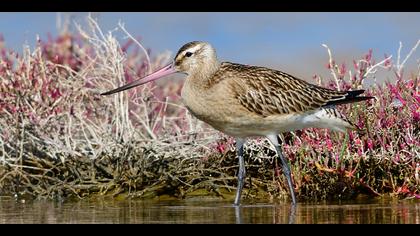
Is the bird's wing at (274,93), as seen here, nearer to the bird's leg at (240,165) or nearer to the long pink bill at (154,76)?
the bird's leg at (240,165)

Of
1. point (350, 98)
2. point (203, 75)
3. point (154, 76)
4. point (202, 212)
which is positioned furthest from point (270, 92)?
point (202, 212)

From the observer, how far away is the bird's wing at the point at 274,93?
10.1m

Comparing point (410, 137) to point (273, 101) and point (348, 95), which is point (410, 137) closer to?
point (348, 95)

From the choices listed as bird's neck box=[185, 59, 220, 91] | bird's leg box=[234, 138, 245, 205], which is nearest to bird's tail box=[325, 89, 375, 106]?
bird's leg box=[234, 138, 245, 205]

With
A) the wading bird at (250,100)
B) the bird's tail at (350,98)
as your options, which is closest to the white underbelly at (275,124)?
the wading bird at (250,100)

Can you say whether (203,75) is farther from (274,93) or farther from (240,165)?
(240,165)

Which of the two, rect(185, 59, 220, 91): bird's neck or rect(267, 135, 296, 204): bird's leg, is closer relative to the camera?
rect(267, 135, 296, 204): bird's leg

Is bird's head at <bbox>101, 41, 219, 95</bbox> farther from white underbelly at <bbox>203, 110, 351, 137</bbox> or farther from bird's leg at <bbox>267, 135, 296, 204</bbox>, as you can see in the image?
bird's leg at <bbox>267, 135, 296, 204</bbox>

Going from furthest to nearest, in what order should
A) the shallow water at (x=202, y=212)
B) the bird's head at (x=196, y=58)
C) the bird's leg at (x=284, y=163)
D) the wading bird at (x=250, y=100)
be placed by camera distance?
the bird's head at (x=196, y=58)
the wading bird at (x=250, y=100)
the bird's leg at (x=284, y=163)
the shallow water at (x=202, y=212)

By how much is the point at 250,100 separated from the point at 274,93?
31cm

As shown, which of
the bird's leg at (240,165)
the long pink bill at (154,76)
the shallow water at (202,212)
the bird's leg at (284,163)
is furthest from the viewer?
the long pink bill at (154,76)

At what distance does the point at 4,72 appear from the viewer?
11.9m

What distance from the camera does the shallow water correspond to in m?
8.23
